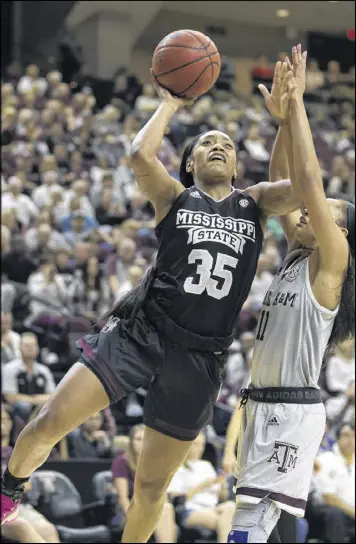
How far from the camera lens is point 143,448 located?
4.93 meters

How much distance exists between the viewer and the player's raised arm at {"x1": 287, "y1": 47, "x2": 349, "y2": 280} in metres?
4.34

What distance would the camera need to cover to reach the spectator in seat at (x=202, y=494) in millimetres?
7988

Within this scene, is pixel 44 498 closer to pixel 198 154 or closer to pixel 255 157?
pixel 198 154

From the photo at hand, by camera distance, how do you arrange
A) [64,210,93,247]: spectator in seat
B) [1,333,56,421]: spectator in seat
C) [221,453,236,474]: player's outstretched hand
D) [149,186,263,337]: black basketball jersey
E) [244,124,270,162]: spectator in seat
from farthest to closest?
1. [244,124,270,162]: spectator in seat
2. [64,210,93,247]: spectator in seat
3. [1,333,56,421]: spectator in seat
4. [221,453,236,474]: player's outstretched hand
5. [149,186,263,337]: black basketball jersey

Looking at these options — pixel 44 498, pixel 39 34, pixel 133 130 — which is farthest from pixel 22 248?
pixel 39 34

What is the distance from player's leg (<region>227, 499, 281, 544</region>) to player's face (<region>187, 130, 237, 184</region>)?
1471 millimetres

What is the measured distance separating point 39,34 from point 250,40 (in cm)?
593

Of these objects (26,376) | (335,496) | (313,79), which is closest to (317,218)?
(335,496)

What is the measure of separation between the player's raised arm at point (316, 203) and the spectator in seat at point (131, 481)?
3.79m

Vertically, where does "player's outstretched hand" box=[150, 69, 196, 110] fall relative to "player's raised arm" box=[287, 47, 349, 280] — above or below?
above

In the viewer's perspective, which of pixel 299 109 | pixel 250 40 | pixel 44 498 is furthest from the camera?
pixel 250 40

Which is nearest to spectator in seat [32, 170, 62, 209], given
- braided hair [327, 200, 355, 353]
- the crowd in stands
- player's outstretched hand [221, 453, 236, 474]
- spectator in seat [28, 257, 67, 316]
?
the crowd in stands

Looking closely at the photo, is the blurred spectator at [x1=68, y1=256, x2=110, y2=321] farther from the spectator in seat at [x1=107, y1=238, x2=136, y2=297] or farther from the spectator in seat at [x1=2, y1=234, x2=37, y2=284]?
the spectator in seat at [x1=2, y1=234, x2=37, y2=284]

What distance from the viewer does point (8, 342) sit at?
9.61m
